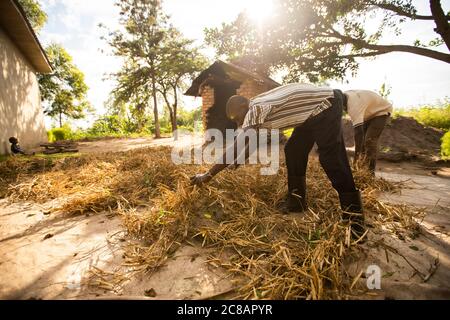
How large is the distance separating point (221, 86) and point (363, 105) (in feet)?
21.7

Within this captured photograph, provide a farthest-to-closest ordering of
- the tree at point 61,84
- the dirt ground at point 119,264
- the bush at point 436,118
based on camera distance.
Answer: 1. the tree at point 61,84
2. the bush at point 436,118
3. the dirt ground at point 119,264

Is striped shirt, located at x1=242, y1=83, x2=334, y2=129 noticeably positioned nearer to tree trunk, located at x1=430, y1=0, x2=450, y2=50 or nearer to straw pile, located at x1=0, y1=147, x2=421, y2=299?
straw pile, located at x1=0, y1=147, x2=421, y2=299

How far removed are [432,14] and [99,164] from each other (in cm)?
817

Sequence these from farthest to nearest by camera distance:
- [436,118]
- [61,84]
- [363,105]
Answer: [61,84] < [436,118] < [363,105]

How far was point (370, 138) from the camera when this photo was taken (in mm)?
3559

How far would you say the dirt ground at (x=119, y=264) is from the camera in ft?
4.56

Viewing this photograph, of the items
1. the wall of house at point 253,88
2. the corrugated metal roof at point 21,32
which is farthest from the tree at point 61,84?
the wall of house at point 253,88

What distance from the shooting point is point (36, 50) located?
28.6 feet

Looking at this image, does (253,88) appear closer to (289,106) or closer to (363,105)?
(363,105)

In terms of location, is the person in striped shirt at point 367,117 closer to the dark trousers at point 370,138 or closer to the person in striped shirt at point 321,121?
the dark trousers at point 370,138

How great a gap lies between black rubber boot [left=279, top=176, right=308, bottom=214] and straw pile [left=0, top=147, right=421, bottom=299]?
11cm

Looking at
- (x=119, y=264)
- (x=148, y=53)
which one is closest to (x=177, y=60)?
(x=148, y=53)

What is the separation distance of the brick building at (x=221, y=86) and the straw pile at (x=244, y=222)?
4.50m
